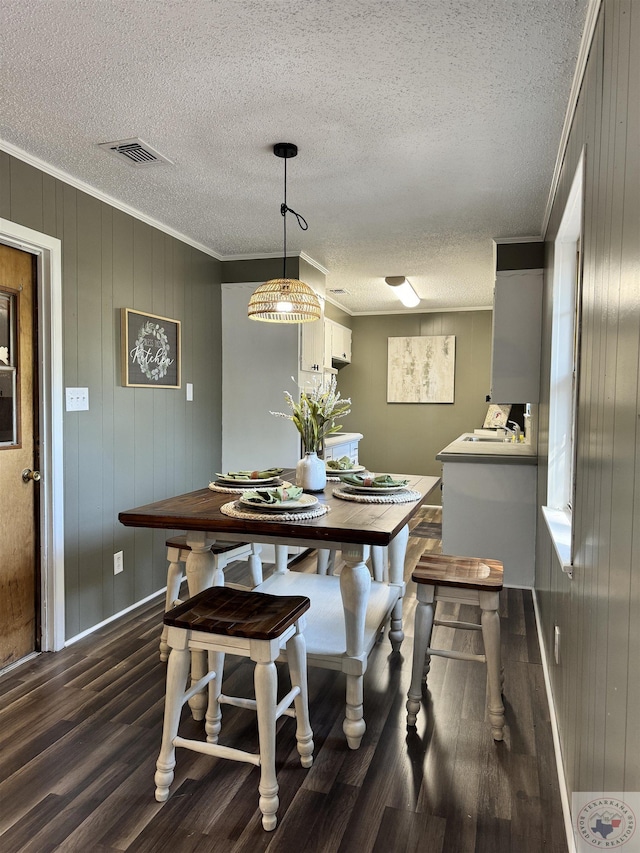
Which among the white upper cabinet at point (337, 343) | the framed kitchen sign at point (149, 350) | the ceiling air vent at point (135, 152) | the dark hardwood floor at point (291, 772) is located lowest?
the dark hardwood floor at point (291, 772)

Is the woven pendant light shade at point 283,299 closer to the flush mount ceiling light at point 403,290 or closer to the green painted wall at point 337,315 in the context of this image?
the flush mount ceiling light at point 403,290

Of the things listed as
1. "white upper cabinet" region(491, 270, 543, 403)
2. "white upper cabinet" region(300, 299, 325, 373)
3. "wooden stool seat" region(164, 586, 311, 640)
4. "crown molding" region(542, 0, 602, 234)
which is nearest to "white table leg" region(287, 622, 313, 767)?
"wooden stool seat" region(164, 586, 311, 640)

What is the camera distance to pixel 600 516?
1.34m

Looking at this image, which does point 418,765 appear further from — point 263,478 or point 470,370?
point 470,370

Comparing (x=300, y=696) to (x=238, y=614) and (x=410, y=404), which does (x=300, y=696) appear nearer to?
(x=238, y=614)

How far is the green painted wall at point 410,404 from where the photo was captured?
21.5 feet

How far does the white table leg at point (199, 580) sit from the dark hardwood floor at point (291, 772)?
0.07 metres

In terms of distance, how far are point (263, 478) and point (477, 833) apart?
5.09ft

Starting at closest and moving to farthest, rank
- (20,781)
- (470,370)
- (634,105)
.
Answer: (634,105), (20,781), (470,370)

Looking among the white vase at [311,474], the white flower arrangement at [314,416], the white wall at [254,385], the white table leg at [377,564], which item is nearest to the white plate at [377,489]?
the white vase at [311,474]

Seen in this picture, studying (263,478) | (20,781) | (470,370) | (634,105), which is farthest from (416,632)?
(470,370)

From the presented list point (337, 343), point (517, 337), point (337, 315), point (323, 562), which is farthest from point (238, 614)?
point (337, 315)

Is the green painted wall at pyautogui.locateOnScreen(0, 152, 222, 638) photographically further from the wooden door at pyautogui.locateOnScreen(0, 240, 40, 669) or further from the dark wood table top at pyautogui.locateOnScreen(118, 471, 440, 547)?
the dark wood table top at pyautogui.locateOnScreen(118, 471, 440, 547)

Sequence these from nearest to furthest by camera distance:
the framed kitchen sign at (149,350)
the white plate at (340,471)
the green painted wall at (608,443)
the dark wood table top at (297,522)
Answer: the green painted wall at (608,443) < the dark wood table top at (297,522) < the white plate at (340,471) < the framed kitchen sign at (149,350)
